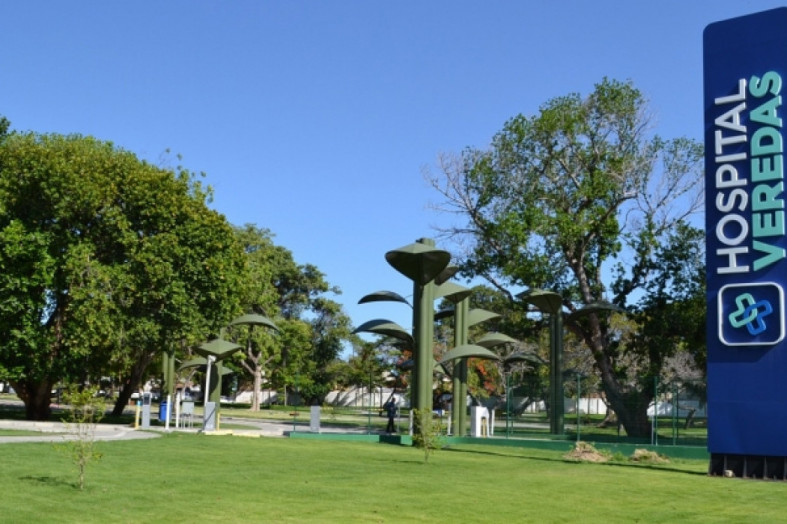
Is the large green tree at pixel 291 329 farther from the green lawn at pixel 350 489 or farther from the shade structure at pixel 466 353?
the green lawn at pixel 350 489

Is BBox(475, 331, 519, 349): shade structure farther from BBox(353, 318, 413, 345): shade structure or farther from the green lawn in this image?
the green lawn

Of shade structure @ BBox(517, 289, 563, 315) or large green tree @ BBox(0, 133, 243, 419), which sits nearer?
large green tree @ BBox(0, 133, 243, 419)

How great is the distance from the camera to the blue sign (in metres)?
18.9

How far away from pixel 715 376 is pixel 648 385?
8.64 m

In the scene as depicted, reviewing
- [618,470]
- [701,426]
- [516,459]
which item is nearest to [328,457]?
[516,459]

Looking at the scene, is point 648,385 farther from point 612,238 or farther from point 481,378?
point 481,378

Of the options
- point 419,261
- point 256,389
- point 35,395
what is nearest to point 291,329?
Answer: point 256,389

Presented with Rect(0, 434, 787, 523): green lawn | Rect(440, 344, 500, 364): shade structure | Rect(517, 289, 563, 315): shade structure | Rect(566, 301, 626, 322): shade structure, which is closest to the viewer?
Rect(0, 434, 787, 523): green lawn

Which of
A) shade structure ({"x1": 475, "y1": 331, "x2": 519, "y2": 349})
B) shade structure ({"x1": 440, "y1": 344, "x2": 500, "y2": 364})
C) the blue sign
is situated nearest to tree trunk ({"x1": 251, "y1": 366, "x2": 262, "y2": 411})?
shade structure ({"x1": 475, "y1": 331, "x2": 519, "y2": 349})

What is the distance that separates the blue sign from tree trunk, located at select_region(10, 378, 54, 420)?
25138mm

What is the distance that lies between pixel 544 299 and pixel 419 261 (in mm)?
8459

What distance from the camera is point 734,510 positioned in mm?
13102

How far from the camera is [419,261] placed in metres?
27.7

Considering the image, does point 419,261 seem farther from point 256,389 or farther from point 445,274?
point 256,389
